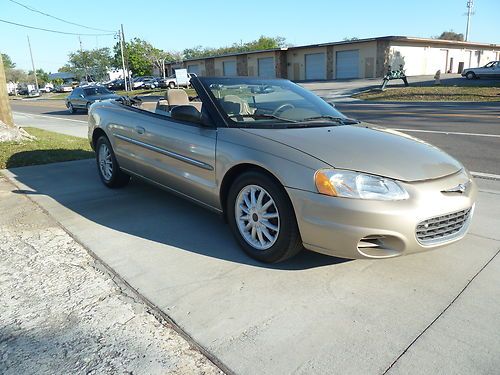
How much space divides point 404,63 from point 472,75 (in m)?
10.4

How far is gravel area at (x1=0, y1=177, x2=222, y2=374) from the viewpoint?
2.16 m

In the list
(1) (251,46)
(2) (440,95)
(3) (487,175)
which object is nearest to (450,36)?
(1) (251,46)

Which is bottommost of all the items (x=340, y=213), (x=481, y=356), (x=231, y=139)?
(x=481, y=356)

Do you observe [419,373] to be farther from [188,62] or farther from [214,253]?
[188,62]

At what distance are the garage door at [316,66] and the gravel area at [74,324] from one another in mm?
44069

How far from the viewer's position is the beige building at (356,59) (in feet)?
131

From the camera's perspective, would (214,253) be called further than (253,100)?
No

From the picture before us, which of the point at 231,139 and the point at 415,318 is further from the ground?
the point at 231,139

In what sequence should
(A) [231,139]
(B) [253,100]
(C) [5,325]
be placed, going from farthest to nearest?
(B) [253,100] < (A) [231,139] < (C) [5,325]

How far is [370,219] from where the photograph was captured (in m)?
2.70

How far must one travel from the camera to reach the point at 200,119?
3686 mm

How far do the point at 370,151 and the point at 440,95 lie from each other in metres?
21.2

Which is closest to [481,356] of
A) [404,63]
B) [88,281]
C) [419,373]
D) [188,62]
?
[419,373]

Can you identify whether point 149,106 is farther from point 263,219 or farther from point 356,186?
point 356,186
